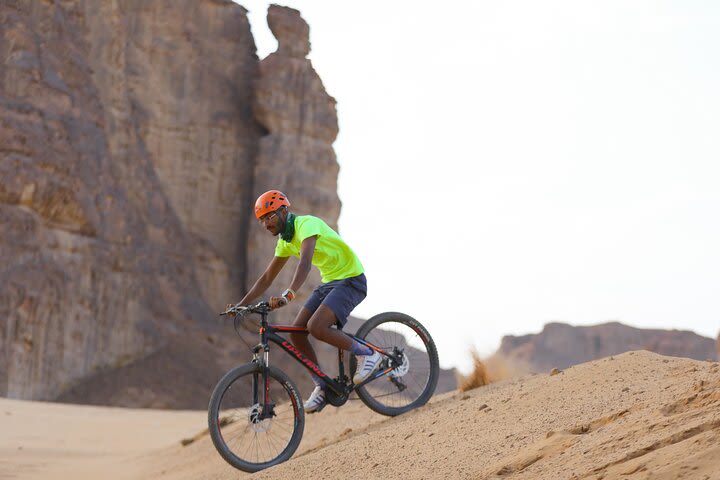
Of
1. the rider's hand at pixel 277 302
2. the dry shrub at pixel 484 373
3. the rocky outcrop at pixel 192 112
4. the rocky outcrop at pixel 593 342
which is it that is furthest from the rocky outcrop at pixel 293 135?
the rocky outcrop at pixel 593 342

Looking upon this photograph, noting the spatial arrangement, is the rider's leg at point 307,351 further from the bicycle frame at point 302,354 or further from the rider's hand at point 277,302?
the rider's hand at point 277,302

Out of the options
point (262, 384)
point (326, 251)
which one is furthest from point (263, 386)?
point (326, 251)

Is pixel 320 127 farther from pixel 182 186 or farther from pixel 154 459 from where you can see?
pixel 154 459

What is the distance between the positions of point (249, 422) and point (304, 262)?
1182 mm

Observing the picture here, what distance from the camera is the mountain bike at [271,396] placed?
6.57 meters

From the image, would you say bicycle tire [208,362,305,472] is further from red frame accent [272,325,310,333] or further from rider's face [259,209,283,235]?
rider's face [259,209,283,235]

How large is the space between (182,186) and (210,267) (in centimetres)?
319

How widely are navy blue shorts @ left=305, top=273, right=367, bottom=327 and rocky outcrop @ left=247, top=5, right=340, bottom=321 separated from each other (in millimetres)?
27534

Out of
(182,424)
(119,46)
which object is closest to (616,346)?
(119,46)

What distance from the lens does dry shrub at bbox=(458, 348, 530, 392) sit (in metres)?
8.77

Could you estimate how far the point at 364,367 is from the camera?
733 cm

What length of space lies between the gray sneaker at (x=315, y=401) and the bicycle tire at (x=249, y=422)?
20 cm

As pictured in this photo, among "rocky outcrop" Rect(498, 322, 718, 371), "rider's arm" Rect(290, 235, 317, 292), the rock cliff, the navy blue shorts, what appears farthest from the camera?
"rocky outcrop" Rect(498, 322, 718, 371)

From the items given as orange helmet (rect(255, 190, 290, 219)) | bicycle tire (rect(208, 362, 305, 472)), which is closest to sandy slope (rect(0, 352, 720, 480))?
bicycle tire (rect(208, 362, 305, 472))
